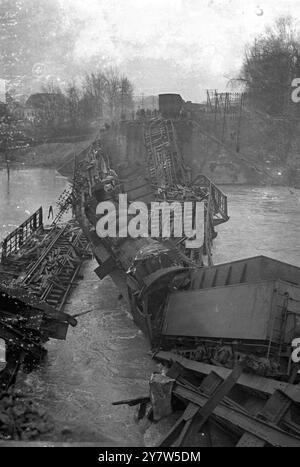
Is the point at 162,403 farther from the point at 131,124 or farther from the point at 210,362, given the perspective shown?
the point at 131,124

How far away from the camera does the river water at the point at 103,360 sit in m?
8.86

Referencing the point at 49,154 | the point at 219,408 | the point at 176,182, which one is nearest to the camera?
the point at 219,408

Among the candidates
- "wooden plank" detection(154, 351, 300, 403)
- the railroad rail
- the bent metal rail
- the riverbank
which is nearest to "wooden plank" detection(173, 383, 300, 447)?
"wooden plank" detection(154, 351, 300, 403)

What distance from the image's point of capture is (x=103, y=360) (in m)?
11.6

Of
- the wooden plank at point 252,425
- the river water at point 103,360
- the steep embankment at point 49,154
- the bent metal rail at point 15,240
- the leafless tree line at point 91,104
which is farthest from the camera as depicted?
the leafless tree line at point 91,104

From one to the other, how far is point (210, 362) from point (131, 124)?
1182 inches

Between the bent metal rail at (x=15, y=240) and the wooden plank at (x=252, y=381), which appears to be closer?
the wooden plank at (x=252, y=381)

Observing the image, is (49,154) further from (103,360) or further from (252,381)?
(252,381)

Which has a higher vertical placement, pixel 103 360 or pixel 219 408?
pixel 219 408

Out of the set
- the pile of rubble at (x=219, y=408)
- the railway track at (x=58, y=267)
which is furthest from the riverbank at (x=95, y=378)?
the railway track at (x=58, y=267)

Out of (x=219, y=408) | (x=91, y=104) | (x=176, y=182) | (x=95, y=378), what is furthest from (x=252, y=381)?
(x=91, y=104)

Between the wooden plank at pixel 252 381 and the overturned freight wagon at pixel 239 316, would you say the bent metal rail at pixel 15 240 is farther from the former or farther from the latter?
the wooden plank at pixel 252 381
